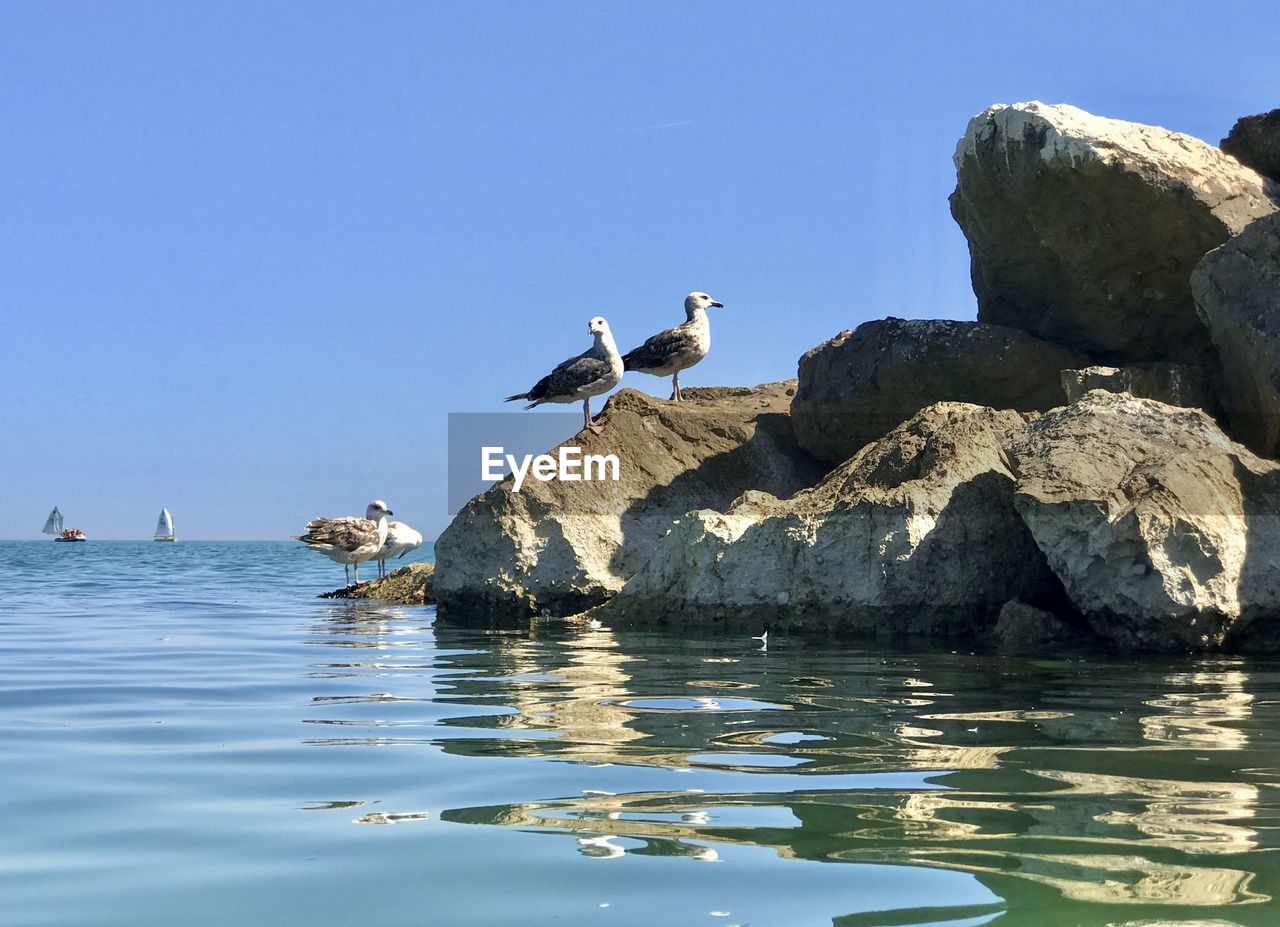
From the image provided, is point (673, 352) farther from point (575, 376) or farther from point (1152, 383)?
point (1152, 383)

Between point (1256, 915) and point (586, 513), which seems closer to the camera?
point (1256, 915)

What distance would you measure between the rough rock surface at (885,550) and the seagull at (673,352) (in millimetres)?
5239

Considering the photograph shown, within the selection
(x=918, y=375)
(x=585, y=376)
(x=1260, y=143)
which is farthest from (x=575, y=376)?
(x=1260, y=143)

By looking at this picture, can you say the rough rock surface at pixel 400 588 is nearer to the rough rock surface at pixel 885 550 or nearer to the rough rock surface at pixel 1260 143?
the rough rock surface at pixel 885 550

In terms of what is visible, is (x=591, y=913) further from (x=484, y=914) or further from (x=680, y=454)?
(x=680, y=454)

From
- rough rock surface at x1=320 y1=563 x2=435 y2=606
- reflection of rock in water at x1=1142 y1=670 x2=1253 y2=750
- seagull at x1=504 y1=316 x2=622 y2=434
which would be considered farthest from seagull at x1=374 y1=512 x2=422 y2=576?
reflection of rock in water at x1=1142 y1=670 x2=1253 y2=750

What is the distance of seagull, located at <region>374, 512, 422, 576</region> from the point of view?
19.4 meters

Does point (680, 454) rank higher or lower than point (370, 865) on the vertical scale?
higher

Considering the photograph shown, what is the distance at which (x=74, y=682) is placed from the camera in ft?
25.5

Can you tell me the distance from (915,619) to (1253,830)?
6.44m

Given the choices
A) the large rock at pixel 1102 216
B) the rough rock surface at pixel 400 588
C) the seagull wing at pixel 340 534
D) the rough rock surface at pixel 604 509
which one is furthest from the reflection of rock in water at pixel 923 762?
the seagull wing at pixel 340 534

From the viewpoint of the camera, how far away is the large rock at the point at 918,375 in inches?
527

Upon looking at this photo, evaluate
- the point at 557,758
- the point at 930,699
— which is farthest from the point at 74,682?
the point at 930,699

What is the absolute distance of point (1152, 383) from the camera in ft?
39.8
